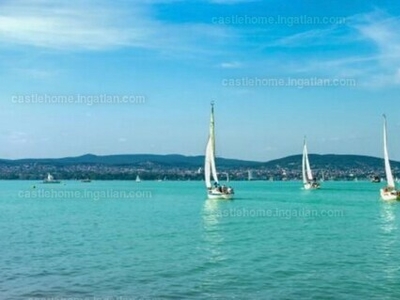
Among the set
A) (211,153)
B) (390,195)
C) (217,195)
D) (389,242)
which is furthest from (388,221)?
(211,153)

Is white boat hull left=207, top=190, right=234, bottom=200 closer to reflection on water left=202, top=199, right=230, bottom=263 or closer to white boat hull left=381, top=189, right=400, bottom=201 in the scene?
reflection on water left=202, top=199, right=230, bottom=263

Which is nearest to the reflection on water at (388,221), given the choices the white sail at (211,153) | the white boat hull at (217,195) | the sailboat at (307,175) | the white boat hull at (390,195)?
the white boat hull at (390,195)

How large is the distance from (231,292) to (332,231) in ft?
85.8

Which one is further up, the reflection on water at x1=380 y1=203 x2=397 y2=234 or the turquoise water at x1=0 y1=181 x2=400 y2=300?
the turquoise water at x1=0 y1=181 x2=400 y2=300

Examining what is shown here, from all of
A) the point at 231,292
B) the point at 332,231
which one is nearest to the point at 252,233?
the point at 332,231

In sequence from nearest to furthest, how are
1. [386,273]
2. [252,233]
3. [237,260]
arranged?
1. [386,273]
2. [237,260]
3. [252,233]

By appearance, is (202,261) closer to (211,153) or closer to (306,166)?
(211,153)

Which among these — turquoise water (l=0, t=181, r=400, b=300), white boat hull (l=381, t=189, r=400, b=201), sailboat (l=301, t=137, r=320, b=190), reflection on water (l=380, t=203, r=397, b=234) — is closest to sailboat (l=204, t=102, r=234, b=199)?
white boat hull (l=381, t=189, r=400, b=201)

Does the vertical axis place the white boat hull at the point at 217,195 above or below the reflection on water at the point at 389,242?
above

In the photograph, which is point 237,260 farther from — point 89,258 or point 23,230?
point 23,230

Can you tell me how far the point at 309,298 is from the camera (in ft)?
78.8

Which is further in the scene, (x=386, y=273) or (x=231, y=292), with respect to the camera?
(x=386, y=273)

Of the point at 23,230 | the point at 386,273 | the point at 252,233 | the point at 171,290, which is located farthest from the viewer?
the point at 23,230

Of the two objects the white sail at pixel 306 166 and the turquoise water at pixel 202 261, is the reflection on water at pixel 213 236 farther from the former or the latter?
the white sail at pixel 306 166
